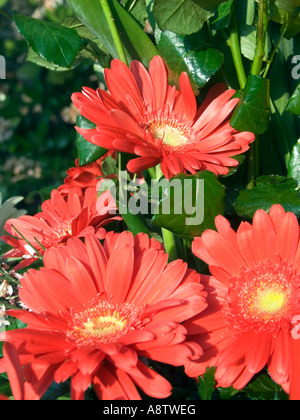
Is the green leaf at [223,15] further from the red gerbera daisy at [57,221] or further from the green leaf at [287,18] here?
the red gerbera daisy at [57,221]

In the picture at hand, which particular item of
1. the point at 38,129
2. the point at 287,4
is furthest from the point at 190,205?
the point at 38,129

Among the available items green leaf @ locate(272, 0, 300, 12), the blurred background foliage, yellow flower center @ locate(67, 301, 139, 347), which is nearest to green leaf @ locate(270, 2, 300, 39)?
green leaf @ locate(272, 0, 300, 12)

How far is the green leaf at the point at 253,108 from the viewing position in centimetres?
47

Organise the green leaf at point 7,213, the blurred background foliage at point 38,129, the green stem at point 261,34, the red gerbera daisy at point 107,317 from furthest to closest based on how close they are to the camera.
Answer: the blurred background foliage at point 38,129 → the green leaf at point 7,213 → the green stem at point 261,34 → the red gerbera daisy at point 107,317

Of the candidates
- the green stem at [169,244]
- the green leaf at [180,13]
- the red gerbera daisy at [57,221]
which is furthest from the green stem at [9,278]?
the green leaf at [180,13]

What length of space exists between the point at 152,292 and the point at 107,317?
0.04m

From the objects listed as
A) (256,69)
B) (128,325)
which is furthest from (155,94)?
(128,325)

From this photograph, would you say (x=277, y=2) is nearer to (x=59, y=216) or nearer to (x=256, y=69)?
(x=256, y=69)

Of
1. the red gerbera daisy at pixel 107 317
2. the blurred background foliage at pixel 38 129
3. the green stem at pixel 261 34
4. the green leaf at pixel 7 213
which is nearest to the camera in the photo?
the red gerbera daisy at pixel 107 317

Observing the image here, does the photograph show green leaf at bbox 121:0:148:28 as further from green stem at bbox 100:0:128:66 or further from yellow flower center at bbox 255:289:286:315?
yellow flower center at bbox 255:289:286:315

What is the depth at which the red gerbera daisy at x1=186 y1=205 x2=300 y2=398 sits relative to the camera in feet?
1.30

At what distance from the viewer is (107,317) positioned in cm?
44

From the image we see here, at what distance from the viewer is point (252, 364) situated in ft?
1.25

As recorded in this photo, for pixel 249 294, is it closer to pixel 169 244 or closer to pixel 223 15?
pixel 169 244
